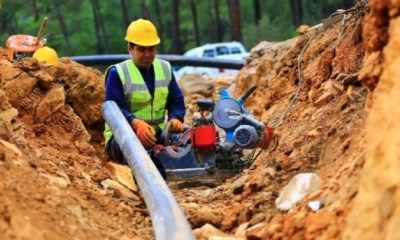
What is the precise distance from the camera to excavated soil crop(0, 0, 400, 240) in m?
3.49

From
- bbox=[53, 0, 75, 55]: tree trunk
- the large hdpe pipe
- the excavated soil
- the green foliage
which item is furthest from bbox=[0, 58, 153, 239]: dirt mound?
bbox=[53, 0, 75, 55]: tree trunk

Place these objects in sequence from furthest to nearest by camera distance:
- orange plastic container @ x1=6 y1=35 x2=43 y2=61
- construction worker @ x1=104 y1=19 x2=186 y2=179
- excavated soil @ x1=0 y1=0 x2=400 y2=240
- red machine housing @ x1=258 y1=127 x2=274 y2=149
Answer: orange plastic container @ x1=6 y1=35 x2=43 y2=61
red machine housing @ x1=258 y1=127 x2=274 y2=149
construction worker @ x1=104 y1=19 x2=186 y2=179
excavated soil @ x1=0 y1=0 x2=400 y2=240

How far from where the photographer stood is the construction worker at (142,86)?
6883mm

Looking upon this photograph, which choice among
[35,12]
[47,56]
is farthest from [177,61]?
[35,12]

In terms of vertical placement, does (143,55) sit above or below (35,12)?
below

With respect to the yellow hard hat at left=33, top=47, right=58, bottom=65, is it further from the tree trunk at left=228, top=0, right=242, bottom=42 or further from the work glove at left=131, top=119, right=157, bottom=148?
the tree trunk at left=228, top=0, right=242, bottom=42

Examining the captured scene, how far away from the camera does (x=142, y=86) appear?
698 centimetres

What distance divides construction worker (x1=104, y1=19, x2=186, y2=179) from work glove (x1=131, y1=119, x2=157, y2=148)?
16 cm

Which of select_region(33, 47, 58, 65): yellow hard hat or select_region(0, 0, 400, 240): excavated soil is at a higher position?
select_region(33, 47, 58, 65): yellow hard hat

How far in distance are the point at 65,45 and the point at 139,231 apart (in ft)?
141

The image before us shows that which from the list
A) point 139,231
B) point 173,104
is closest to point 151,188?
point 139,231

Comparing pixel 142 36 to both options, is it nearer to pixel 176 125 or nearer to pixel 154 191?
pixel 176 125

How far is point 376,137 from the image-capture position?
356 cm

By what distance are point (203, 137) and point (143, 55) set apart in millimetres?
1138
